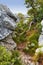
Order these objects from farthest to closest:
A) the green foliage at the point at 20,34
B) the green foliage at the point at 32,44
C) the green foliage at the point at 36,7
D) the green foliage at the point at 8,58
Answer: the green foliage at the point at 36,7 → the green foliage at the point at 20,34 → the green foliage at the point at 32,44 → the green foliage at the point at 8,58

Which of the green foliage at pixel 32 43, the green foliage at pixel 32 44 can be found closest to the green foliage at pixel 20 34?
the green foliage at pixel 32 43

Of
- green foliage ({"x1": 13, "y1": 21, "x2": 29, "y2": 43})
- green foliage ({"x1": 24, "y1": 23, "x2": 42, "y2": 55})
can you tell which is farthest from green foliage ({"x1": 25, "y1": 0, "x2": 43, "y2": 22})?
green foliage ({"x1": 24, "y1": 23, "x2": 42, "y2": 55})

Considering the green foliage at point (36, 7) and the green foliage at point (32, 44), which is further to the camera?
the green foliage at point (36, 7)

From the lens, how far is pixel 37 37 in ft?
46.9

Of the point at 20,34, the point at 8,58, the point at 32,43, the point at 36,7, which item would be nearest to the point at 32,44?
the point at 32,43

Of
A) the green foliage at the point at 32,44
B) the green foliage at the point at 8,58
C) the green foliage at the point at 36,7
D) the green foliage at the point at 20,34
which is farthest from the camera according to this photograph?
the green foliage at the point at 36,7

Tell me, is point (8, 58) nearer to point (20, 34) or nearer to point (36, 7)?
point (20, 34)

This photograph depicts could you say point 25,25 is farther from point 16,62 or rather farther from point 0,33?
Answer: point 16,62

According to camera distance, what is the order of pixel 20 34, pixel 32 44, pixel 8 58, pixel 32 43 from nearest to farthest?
1. pixel 8 58
2. pixel 32 44
3. pixel 32 43
4. pixel 20 34

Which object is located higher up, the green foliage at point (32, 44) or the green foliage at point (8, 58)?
the green foliage at point (32, 44)

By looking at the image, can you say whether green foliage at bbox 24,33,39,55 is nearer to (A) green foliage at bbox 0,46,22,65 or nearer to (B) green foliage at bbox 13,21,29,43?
(B) green foliage at bbox 13,21,29,43

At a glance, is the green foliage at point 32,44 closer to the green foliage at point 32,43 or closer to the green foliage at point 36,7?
the green foliage at point 32,43

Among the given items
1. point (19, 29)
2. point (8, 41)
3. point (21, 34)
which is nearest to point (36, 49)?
point (8, 41)

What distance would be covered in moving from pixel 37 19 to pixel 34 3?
2.40 meters
